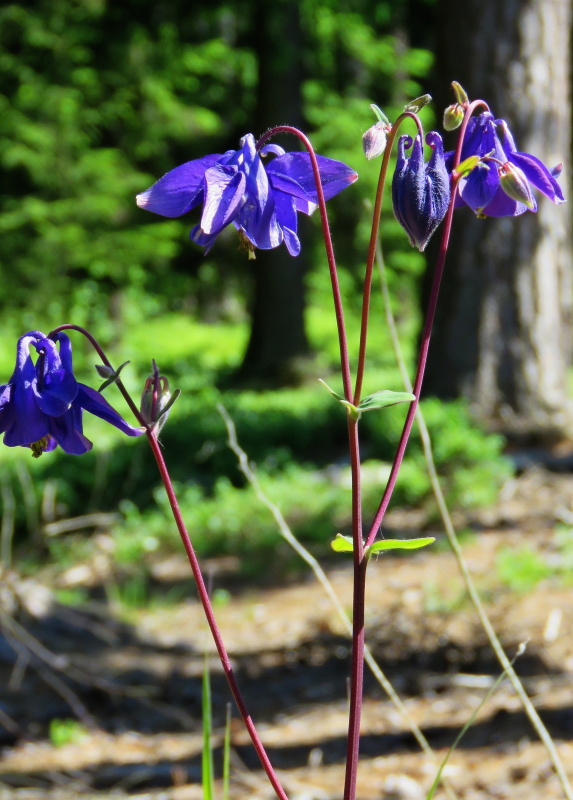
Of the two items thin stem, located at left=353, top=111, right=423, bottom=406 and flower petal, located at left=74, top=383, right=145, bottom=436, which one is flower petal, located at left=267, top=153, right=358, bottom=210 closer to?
thin stem, located at left=353, top=111, right=423, bottom=406

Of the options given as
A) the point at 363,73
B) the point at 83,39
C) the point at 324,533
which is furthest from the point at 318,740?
the point at 363,73

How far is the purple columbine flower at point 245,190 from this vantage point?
3.77ft

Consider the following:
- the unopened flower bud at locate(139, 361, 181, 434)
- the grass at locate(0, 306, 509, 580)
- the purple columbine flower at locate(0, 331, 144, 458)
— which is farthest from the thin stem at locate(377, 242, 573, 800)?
the grass at locate(0, 306, 509, 580)

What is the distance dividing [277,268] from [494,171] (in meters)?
10.5

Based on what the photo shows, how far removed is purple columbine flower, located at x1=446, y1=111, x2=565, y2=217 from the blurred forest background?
4373 millimetres

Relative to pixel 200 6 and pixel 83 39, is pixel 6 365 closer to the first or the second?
pixel 83 39

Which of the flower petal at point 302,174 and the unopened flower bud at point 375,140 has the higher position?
the unopened flower bud at point 375,140

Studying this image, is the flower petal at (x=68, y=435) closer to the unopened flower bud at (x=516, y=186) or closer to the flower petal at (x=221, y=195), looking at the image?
the flower petal at (x=221, y=195)

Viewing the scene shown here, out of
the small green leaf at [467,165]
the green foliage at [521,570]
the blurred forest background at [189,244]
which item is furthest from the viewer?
the blurred forest background at [189,244]

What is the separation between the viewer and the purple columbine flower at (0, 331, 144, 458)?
114cm

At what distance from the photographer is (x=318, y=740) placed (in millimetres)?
3207

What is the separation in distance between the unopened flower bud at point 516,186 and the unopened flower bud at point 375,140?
6.9 inches

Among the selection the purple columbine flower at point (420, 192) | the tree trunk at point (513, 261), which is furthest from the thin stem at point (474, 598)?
the tree trunk at point (513, 261)

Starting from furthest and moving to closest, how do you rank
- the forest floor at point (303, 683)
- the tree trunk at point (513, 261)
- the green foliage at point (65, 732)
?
the tree trunk at point (513, 261)
the green foliage at point (65, 732)
the forest floor at point (303, 683)
